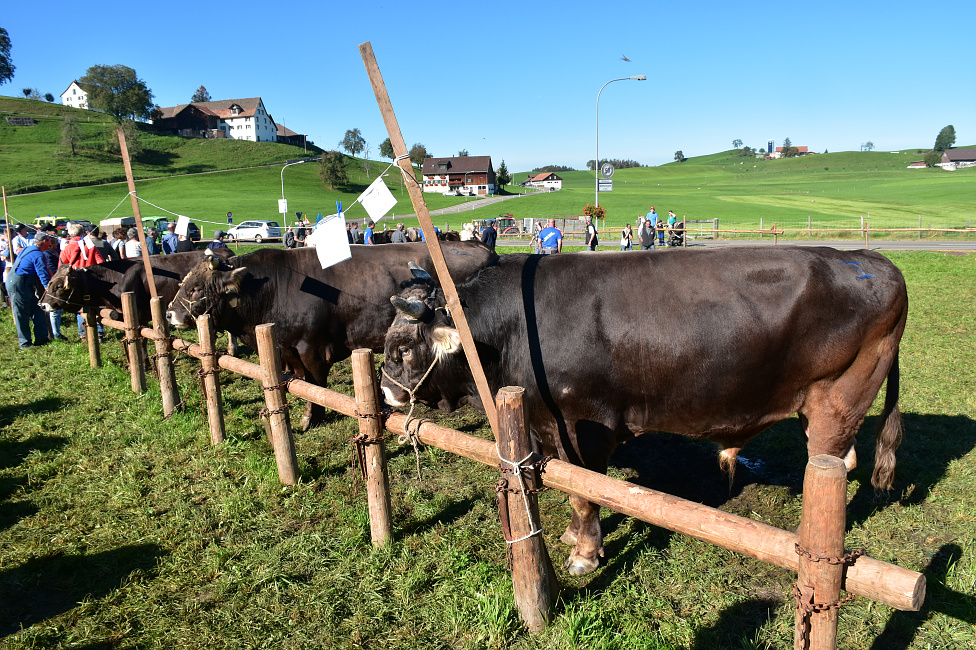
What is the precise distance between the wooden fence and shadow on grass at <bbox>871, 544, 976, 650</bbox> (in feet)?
4.56

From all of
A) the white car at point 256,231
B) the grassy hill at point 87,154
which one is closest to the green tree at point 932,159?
the grassy hill at point 87,154

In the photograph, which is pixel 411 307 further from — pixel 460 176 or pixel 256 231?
pixel 460 176

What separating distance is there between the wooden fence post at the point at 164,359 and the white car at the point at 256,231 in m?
34.2

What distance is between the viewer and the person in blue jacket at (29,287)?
9734 mm

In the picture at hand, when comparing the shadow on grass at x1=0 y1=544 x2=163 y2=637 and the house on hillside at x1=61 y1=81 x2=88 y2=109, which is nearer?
the shadow on grass at x1=0 y1=544 x2=163 y2=637

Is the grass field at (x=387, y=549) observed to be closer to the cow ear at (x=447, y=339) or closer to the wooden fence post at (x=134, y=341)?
the wooden fence post at (x=134, y=341)

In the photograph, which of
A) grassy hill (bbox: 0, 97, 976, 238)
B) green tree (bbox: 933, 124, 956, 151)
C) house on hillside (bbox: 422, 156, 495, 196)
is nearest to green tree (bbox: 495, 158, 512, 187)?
house on hillside (bbox: 422, 156, 495, 196)

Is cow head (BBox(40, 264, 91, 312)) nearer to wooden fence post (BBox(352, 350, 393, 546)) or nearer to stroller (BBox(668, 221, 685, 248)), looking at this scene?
wooden fence post (BBox(352, 350, 393, 546))

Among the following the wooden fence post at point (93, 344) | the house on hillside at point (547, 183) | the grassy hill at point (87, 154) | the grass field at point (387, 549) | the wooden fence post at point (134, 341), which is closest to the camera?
the grass field at point (387, 549)

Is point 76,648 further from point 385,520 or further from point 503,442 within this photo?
point 503,442

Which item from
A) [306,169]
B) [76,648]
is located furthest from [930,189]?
[76,648]

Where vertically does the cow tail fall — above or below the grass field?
above

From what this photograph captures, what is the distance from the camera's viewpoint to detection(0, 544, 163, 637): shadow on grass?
11.6 feet

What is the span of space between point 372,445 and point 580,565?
5.44ft
